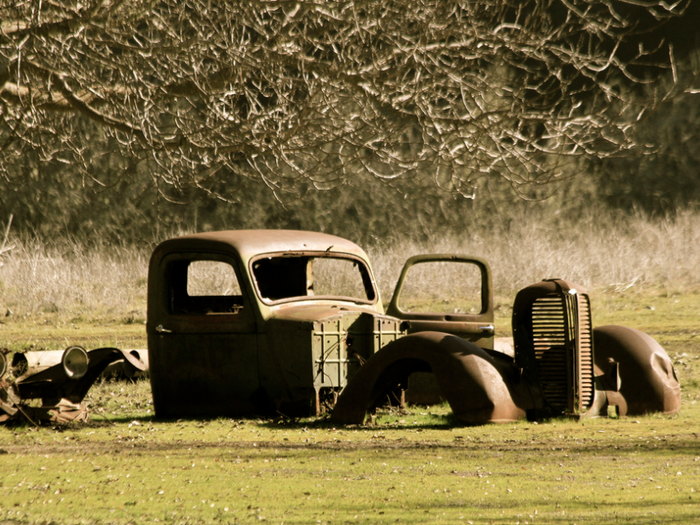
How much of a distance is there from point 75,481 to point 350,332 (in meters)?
3.04

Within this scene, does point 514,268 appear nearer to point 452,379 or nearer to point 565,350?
point 565,350

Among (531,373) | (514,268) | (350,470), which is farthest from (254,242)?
(514,268)

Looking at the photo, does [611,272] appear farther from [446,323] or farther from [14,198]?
[14,198]

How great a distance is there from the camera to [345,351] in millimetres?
7195

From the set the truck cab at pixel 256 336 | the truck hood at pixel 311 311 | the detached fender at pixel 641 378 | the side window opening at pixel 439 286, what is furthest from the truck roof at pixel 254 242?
the side window opening at pixel 439 286

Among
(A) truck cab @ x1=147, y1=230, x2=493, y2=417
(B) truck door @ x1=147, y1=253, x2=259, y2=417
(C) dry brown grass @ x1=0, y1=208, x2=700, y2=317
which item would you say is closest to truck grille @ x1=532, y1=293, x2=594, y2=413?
(A) truck cab @ x1=147, y1=230, x2=493, y2=417

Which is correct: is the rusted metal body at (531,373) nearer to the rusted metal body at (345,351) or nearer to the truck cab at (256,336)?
the rusted metal body at (345,351)

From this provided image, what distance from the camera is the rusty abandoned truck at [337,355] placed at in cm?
647

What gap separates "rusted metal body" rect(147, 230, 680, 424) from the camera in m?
6.45

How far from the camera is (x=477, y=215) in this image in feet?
92.3

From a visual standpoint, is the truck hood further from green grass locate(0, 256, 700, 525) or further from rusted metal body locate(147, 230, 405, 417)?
green grass locate(0, 256, 700, 525)

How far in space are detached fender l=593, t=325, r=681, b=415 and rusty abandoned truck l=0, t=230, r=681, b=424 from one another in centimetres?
1

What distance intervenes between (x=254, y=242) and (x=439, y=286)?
12799 mm

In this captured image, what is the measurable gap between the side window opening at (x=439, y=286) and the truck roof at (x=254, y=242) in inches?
441
